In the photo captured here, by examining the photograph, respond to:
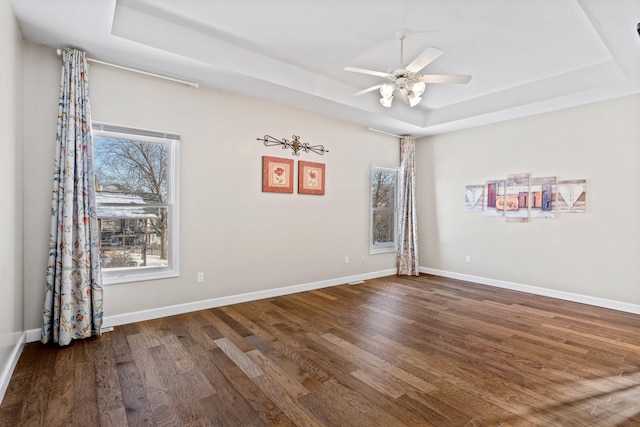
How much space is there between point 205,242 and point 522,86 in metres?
4.73

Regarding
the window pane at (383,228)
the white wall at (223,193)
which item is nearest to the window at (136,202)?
the white wall at (223,193)

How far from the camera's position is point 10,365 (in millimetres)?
2291

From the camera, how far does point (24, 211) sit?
9.30 feet

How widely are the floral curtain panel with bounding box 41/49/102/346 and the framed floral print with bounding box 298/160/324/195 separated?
8.46ft

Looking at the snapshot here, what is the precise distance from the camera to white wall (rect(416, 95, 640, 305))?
4.01 metres

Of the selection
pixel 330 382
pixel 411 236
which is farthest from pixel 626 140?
pixel 330 382

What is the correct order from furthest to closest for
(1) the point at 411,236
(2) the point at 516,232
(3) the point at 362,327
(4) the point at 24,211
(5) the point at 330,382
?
Result: 1. (1) the point at 411,236
2. (2) the point at 516,232
3. (3) the point at 362,327
4. (4) the point at 24,211
5. (5) the point at 330,382

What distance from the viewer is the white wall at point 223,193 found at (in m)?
2.92

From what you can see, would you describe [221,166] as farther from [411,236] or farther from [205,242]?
[411,236]

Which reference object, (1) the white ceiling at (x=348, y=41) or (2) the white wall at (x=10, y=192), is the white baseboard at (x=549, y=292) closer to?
(1) the white ceiling at (x=348, y=41)

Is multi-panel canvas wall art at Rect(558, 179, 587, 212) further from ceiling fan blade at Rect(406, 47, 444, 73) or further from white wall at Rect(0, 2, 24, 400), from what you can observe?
white wall at Rect(0, 2, 24, 400)

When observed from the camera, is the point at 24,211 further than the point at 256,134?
No

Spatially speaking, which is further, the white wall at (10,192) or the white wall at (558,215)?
the white wall at (558,215)

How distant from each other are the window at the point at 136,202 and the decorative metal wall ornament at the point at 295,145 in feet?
4.05
